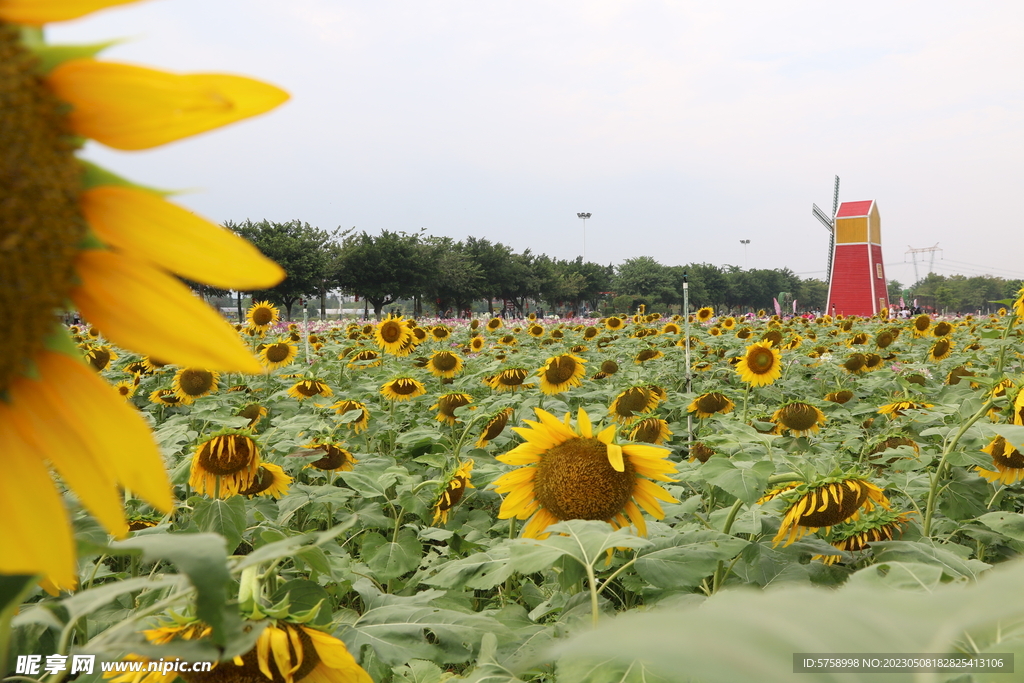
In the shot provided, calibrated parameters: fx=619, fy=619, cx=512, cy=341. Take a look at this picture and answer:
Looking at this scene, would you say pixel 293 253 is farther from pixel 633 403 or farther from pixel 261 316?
pixel 633 403

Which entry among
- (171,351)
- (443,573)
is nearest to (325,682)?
(443,573)

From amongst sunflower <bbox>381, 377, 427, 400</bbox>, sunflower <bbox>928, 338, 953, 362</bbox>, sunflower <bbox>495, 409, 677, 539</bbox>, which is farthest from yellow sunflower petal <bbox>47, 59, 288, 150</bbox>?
sunflower <bbox>928, 338, 953, 362</bbox>

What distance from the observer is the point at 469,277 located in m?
46.0

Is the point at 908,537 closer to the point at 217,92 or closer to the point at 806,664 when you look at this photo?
the point at 806,664

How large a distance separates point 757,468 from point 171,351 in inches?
63.0

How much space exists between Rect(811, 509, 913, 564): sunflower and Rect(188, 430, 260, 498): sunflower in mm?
1783

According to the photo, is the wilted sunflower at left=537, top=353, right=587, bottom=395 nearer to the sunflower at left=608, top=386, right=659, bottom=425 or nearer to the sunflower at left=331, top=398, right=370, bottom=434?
the sunflower at left=608, top=386, right=659, bottom=425

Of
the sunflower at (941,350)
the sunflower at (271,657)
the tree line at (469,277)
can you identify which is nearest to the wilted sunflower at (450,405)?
the sunflower at (271,657)

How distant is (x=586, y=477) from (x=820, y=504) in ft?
1.97

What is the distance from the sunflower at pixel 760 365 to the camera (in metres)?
5.47

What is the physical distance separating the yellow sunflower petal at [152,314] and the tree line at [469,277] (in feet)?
48.5

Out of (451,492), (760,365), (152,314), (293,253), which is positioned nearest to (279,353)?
(760,365)

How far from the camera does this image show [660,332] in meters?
10.5

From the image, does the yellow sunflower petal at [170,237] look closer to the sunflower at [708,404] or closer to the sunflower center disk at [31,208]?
the sunflower center disk at [31,208]
